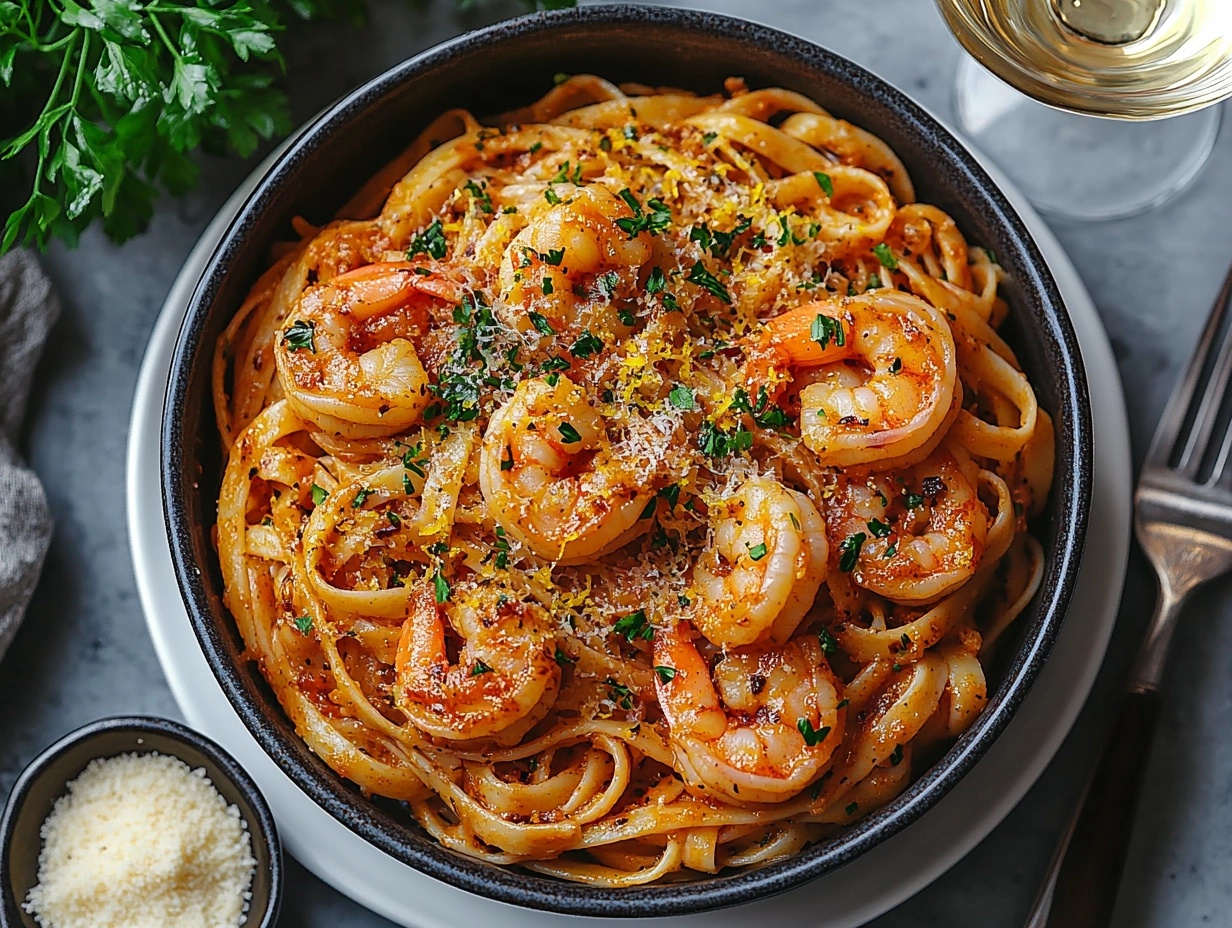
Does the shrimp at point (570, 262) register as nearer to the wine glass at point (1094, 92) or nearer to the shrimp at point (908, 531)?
the shrimp at point (908, 531)

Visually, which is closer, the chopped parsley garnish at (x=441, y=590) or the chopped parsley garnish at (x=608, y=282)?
the chopped parsley garnish at (x=441, y=590)

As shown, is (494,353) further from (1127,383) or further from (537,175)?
(1127,383)

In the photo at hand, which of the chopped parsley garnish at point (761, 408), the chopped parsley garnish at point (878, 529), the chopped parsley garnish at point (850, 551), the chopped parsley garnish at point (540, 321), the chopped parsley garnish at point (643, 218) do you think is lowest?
the chopped parsley garnish at point (850, 551)

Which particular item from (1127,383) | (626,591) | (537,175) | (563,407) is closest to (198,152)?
(537,175)

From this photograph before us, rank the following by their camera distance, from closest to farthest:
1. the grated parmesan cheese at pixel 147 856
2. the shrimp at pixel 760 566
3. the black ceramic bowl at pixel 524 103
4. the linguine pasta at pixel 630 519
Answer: the shrimp at pixel 760 566, the linguine pasta at pixel 630 519, the black ceramic bowl at pixel 524 103, the grated parmesan cheese at pixel 147 856

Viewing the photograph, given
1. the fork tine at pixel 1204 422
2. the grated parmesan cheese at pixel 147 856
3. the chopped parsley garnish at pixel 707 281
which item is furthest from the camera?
the fork tine at pixel 1204 422

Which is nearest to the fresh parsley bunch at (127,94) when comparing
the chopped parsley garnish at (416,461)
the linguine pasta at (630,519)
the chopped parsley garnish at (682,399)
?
the linguine pasta at (630,519)
